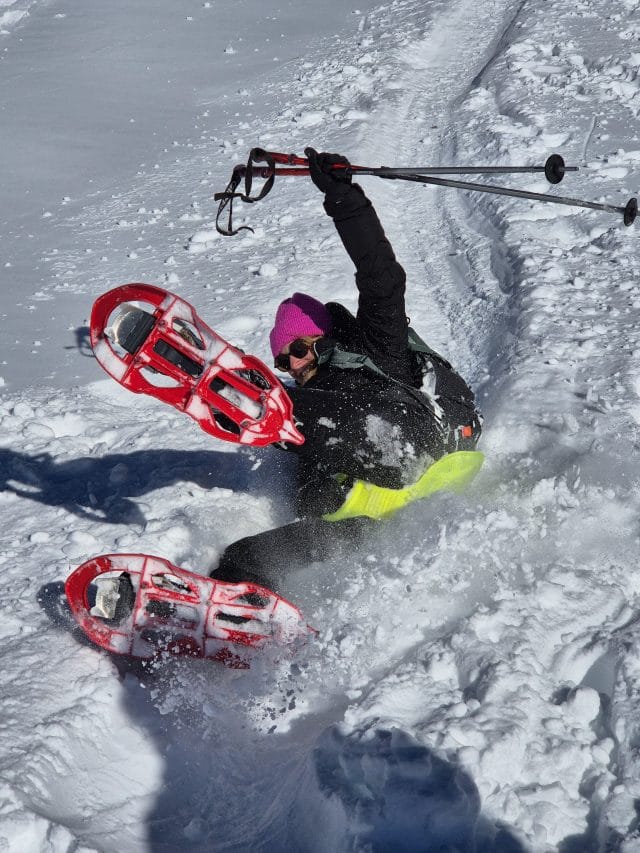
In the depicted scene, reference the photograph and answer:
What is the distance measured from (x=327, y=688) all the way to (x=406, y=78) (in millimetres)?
8969

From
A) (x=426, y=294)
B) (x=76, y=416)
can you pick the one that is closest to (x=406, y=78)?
(x=426, y=294)

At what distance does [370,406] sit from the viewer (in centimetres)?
400

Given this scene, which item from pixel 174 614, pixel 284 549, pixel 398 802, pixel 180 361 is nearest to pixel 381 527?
pixel 284 549

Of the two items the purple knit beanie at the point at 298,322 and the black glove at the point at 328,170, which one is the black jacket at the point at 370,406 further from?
the purple knit beanie at the point at 298,322

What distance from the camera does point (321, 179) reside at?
3820mm

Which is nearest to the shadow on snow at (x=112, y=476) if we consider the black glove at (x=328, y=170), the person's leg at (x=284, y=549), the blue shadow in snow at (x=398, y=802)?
the person's leg at (x=284, y=549)

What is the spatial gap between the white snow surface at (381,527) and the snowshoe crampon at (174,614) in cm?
10

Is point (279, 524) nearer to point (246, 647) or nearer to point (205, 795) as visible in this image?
point (246, 647)

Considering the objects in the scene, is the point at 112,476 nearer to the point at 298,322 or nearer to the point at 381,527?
the point at 298,322

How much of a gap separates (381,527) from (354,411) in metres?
0.59

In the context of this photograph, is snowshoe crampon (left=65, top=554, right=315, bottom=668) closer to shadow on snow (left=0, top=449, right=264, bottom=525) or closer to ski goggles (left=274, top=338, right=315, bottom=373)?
shadow on snow (left=0, top=449, right=264, bottom=525)

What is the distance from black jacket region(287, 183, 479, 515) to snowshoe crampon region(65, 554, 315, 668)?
2.02 feet

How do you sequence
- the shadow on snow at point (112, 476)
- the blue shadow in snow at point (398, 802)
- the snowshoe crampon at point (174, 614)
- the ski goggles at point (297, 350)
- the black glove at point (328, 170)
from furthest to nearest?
the shadow on snow at point (112, 476) < the ski goggles at point (297, 350) < the black glove at point (328, 170) < the snowshoe crampon at point (174, 614) < the blue shadow in snow at point (398, 802)

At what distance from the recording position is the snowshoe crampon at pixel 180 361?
3.71 meters
